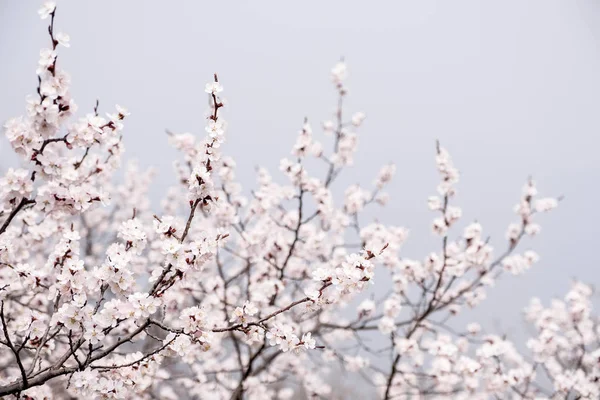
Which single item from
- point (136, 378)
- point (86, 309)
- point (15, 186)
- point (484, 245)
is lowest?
point (136, 378)

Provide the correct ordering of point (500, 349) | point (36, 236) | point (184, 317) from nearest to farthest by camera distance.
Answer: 1. point (184, 317)
2. point (36, 236)
3. point (500, 349)

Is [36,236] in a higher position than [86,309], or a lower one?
higher

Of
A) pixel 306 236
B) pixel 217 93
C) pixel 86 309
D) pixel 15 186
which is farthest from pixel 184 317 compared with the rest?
pixel 306 236

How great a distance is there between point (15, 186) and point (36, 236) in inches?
52.3

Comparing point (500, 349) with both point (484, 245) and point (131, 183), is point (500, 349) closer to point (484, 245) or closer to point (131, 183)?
point (484, 245)

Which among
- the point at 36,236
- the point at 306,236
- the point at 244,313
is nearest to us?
the point at 244,313

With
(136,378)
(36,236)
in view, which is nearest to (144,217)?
(36,236)

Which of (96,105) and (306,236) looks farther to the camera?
(306,236)

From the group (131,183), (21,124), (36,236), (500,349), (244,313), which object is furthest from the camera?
(131,183)

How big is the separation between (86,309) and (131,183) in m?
8.03

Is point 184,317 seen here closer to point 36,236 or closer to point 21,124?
point 21,124

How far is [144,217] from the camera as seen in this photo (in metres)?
10.0

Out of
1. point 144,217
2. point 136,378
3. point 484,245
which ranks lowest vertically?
point 136,378

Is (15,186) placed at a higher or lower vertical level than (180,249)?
higher
